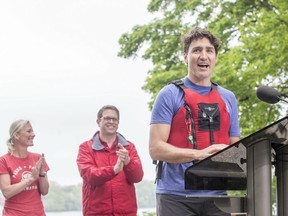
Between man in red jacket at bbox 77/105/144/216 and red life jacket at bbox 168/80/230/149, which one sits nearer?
red life jacket at bbox 168/80/230/149

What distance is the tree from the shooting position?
10.9 m

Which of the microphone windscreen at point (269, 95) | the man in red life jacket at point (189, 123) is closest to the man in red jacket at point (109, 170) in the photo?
the man in red life jacket at point (189, 123)

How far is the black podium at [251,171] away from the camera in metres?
1.90

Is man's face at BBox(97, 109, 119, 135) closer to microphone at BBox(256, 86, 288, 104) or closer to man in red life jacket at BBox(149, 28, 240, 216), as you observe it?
man in red life jacket at BBox(149, 28, 240, 216)

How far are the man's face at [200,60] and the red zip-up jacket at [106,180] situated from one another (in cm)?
159

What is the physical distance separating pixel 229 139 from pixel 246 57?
345 inches

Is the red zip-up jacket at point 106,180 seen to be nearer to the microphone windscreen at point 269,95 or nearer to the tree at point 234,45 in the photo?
the microphone windscreen at point 269,95

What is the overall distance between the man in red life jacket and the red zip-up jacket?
1.59 metres

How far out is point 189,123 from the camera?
2.68 meters

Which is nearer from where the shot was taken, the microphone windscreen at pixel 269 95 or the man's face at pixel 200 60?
the microphone windscreen at pixel 269 95

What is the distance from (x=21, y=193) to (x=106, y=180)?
65 cm

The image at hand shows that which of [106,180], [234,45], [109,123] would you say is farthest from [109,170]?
[234,45]

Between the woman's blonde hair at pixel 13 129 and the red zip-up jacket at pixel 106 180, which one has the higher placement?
the woman's blonde hair at pixel 13 129

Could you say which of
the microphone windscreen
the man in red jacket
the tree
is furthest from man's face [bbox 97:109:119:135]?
the tree
